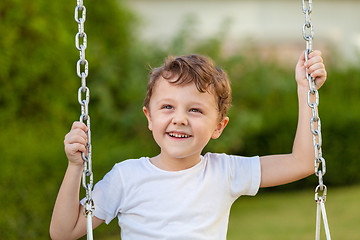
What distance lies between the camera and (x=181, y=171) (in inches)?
100

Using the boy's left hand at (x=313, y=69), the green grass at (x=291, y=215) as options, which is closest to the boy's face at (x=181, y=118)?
the boy's left hand at (x=313, y=69)

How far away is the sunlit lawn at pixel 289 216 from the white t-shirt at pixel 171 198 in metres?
3.59

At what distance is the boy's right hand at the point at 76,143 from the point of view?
2.39 meters

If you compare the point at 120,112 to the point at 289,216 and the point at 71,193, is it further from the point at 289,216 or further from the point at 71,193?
the point at 71,193

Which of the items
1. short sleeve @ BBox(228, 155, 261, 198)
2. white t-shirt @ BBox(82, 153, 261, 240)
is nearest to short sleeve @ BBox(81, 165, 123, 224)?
white t-shirt @ BBox(82, 153, 261, 240)

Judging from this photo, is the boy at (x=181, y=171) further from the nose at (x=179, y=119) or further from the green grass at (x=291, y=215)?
the green grass at (x=291, y=215)

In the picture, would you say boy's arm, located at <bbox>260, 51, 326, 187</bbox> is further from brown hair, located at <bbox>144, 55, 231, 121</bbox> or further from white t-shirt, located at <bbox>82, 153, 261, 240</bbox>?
brown hair, located at <bbox>144, 55, 231, 121</bbox>

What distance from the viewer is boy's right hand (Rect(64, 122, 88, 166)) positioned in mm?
2387

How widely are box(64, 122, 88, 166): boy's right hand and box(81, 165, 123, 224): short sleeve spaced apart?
0.17m

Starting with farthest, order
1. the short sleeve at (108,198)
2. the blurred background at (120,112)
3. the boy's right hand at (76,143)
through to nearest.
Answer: the blurred background at (120,112)
the short sleeve at (108,198)
the boy's right hand at (76,143)

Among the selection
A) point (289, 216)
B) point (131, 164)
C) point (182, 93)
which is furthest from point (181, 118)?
point (289, 216)

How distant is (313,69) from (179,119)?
2.06 feet

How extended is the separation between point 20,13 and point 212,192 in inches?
171

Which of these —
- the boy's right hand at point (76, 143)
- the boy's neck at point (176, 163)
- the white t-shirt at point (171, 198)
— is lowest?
the white t-shirt at point (171, 198)
